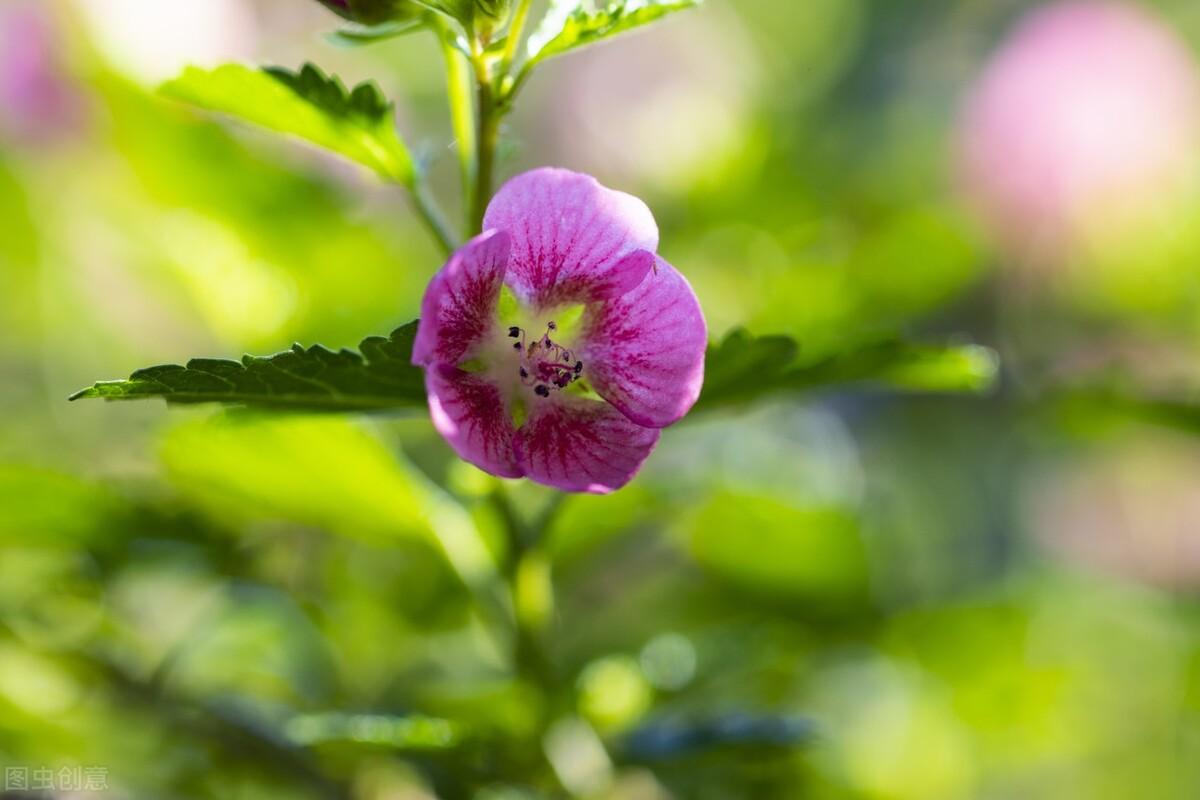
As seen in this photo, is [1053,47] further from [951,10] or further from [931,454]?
[951,10]

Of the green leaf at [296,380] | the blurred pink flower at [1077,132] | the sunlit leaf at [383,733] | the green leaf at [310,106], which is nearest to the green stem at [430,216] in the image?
the green leaf at [310,106]

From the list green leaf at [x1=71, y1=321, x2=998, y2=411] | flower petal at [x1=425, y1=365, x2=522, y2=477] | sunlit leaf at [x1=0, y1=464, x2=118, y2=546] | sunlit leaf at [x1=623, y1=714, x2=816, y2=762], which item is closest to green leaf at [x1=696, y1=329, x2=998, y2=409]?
green leaf at [x1=71, y1=321, x2=998, y2=411]

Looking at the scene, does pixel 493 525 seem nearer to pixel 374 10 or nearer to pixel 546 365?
pixel 546 365

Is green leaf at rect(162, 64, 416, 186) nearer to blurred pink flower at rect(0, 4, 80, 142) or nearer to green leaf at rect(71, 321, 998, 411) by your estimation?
green leaf at rect(71, 321, 998, 411)

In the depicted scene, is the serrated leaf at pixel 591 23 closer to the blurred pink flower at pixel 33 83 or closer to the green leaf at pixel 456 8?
the green leaf at pixel 456 8

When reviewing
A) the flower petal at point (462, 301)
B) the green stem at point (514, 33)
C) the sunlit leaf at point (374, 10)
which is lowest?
the flower petal at point (462, 301)

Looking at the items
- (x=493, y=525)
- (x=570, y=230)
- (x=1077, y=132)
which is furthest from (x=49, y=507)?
(x=1077, y=132)

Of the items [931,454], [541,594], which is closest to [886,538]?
[541,594]

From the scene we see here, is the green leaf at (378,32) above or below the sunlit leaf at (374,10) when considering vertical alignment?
below
